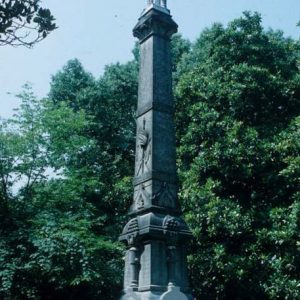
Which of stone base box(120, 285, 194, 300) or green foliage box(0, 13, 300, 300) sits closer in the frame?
stone base box(120, 285, 194, 300)

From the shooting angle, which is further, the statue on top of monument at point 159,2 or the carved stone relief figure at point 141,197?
the statue on top of monument at point 159,2

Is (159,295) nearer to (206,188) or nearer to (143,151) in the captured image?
(143,151)

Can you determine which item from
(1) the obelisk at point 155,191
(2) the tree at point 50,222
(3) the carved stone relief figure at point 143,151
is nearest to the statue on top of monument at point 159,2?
(1) the obelisk at point 155,191

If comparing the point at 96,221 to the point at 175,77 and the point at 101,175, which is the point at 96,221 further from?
the point at 175,77

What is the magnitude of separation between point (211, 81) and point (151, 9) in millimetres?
4771

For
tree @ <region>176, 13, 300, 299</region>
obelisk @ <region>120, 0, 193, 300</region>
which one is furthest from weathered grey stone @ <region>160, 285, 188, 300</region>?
tree @ <region>176, 13, 300, 299</region>

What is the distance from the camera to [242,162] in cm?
1295

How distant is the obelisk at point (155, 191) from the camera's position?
330 inches

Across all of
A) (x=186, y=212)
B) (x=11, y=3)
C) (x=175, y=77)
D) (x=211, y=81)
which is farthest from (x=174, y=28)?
(x=175, y=77)

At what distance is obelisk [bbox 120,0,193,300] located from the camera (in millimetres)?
8383

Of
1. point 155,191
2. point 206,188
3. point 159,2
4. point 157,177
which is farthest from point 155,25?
point 206,188

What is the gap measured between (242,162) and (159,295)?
599 centimetres

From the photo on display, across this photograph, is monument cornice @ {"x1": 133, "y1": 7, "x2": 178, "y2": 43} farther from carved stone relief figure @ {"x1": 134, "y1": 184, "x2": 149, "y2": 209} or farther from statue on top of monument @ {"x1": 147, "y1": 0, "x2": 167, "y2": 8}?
carved stone relief figure @ {"x1": 134, "y1": 184, "x2": 149, "y2": 209}

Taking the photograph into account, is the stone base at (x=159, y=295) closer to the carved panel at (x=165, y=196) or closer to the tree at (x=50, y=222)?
the carved panel at (x=165, y=196)
